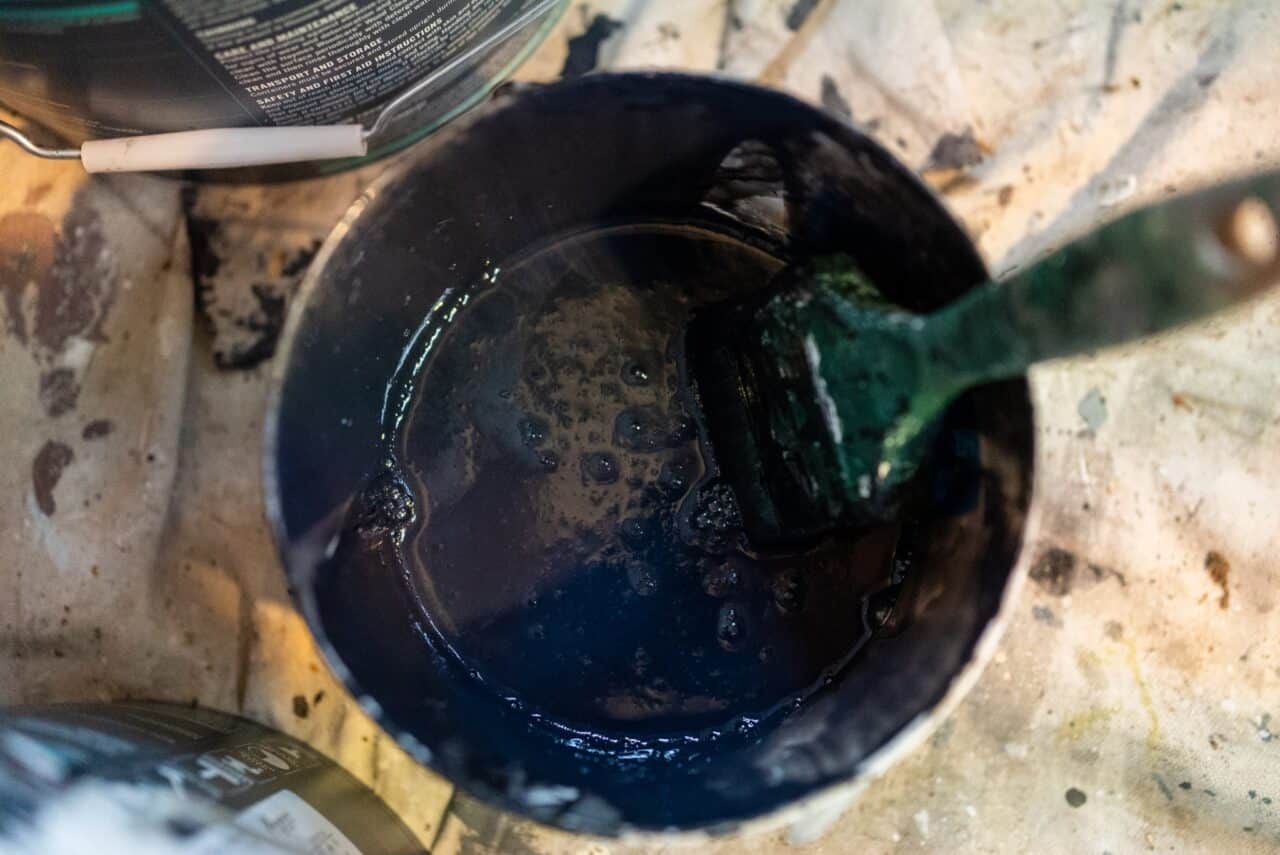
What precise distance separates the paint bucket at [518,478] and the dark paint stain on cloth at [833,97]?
0.15 metres

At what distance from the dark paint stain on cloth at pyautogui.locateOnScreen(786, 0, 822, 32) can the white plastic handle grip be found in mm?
360

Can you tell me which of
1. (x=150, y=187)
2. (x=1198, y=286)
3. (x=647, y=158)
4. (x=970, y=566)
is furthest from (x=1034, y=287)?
(x=150, y=187)

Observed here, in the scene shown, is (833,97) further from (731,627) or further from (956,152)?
(731,627)

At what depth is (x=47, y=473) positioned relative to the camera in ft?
2.57

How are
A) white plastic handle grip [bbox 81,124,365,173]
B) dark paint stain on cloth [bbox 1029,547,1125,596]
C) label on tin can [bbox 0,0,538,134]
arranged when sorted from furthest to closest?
dark paint stain on cloth [bbox 1029,547,1125,596] → white plastic handle grip [bbox 81,124,365,173] → label on tin can [bbox 0,0,538,134]

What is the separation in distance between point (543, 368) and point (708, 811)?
340 mm

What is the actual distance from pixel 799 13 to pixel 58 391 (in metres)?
0.67

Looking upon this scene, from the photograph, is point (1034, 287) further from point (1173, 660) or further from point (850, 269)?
point (1173, 660)

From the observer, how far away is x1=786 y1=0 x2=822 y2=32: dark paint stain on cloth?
2.66 ft

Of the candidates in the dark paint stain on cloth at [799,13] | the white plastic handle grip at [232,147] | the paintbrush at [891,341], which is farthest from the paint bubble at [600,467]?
the dark paint stain on cloth at [799,13]

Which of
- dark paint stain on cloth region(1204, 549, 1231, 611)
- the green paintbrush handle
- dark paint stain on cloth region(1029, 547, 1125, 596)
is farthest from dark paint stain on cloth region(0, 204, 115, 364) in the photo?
dark paint stain on cloth region(1204, 549, 1231, 611)

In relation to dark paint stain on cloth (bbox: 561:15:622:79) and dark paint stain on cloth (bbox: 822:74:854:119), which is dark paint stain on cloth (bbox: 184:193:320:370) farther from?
dark paint stain on cloth (bbox: 822:74:854:119)

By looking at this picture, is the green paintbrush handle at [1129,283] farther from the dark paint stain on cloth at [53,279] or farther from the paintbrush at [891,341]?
the dark paint stain on cloth at [53,279]

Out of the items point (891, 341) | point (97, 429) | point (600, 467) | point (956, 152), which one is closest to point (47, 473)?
point (97, 429)
